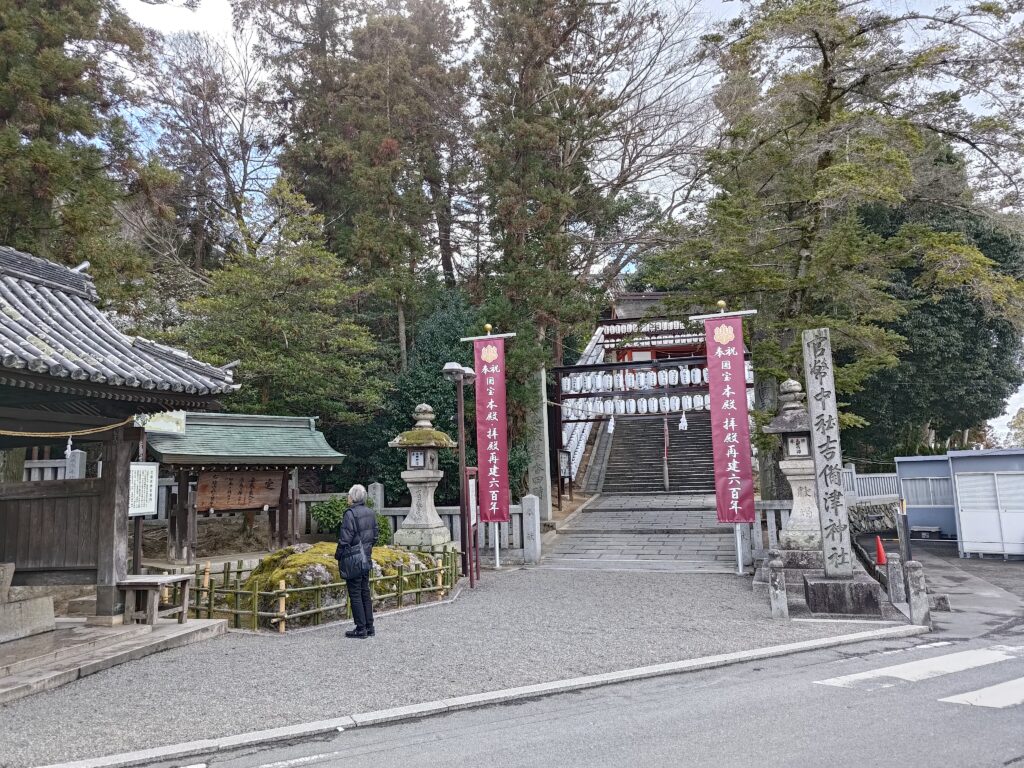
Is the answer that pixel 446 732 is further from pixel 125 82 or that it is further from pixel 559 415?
pixel 559 415

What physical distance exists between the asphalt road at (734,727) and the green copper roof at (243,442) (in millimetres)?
9196

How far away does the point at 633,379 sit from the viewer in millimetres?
18938

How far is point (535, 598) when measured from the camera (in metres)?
10.5

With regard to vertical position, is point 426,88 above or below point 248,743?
above

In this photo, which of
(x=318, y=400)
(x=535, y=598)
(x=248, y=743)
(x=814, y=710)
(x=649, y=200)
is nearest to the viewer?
(x=248, y=743)

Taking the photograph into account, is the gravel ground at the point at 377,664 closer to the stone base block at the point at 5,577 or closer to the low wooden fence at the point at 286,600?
the low wooden fence at the point at 286,600

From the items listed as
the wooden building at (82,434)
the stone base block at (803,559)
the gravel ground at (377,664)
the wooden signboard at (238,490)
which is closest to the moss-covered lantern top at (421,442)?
the wooden signboard at (238,490)

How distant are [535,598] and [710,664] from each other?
172 inches

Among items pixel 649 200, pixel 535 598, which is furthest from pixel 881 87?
pixel 535 598

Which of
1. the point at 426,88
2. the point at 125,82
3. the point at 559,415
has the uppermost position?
the point at 426,88

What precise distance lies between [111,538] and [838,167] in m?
12.4

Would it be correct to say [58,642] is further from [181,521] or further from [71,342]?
[181,521]

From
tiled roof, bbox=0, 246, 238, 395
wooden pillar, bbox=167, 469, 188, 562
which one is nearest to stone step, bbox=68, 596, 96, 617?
tiled roof, bbox=0, 246, 238, 395

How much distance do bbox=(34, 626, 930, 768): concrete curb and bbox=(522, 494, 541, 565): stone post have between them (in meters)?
7.62
